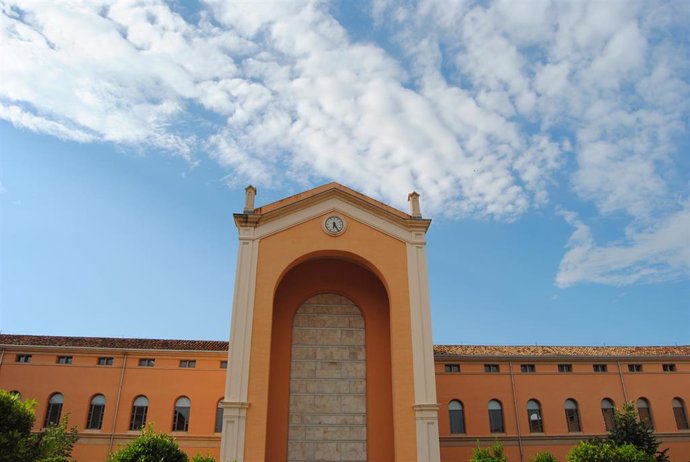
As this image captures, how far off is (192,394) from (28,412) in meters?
12.1

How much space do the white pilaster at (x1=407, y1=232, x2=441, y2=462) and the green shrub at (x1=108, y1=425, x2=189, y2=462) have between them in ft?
25.5

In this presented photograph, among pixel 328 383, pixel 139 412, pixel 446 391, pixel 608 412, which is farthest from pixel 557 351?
pixel 139 412

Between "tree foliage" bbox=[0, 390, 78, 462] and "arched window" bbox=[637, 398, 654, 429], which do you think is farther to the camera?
"arched window" bbox=[637, 398, 654, 429]

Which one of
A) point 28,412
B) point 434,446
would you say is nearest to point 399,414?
point 434,446

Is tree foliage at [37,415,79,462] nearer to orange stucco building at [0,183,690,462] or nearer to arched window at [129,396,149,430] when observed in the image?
orange stucco building at [0,183,690,462]

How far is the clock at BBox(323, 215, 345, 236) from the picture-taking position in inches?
830

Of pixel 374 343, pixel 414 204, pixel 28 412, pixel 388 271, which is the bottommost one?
pixel 28 412

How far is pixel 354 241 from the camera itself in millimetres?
21047

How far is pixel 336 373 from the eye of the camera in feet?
68.9

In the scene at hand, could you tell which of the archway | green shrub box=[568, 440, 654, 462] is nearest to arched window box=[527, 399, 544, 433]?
green shrub box=[568, 440, 654, 462]

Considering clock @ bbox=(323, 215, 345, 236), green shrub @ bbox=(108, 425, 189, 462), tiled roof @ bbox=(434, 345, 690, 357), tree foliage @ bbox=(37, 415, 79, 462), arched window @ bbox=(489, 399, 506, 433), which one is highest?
clock @ bbox=(323, 215, 345, 236)

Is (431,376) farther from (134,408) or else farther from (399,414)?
(134,408)

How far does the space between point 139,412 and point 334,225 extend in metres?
13.9

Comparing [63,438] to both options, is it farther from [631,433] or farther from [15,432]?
[631,433]
